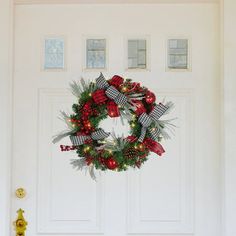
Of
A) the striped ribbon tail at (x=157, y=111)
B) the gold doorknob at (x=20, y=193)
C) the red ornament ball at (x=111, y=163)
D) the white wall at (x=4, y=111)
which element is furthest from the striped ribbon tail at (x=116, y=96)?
the gold doorknob at (x=20, y=193)

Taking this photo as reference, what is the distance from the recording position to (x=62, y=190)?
2635 mm

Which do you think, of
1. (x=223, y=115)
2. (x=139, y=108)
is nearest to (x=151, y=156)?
(x=223, y=115)

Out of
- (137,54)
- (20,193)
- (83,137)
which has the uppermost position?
(137,54)

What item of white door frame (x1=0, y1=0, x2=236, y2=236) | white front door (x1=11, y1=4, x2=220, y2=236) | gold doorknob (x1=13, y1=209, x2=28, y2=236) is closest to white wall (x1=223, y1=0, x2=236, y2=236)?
white door frame (x1=0, y1=0, x2=236, y2=236)

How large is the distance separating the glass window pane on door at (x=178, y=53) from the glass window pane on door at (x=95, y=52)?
35cm

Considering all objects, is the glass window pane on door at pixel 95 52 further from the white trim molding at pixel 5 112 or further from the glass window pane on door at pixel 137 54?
the white trim molding at pixel 5 112

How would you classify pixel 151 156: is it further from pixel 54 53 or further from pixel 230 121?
pixel 54 53

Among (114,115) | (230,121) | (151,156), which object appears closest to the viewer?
(114,115)

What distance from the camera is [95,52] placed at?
2.67 meters

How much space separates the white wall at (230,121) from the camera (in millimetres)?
2500

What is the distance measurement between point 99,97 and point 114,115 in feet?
0.31

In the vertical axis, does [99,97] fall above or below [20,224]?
above

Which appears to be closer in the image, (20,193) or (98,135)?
(98,135)

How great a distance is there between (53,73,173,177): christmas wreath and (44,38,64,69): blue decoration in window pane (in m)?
0.65
